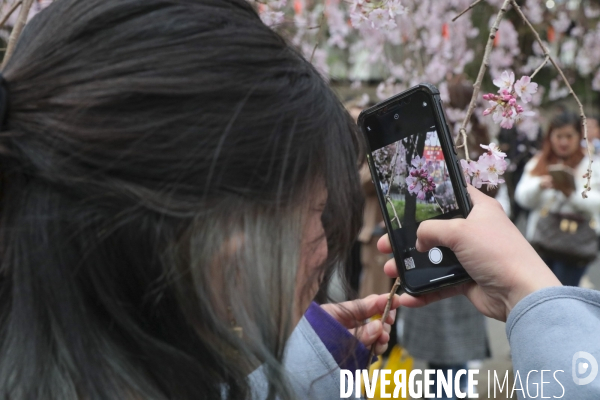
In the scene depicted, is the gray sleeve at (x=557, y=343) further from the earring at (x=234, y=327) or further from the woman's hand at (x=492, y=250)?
the earring at (x=234, y=327)

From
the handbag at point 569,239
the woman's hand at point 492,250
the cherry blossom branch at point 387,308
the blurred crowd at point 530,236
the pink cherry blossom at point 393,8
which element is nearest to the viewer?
the woman's hand at point 492,250

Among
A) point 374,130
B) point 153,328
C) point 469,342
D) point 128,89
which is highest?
point 128,89

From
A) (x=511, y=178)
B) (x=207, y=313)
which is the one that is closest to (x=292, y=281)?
(x=207, y=313)

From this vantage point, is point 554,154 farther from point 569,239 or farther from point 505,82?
point 505,82

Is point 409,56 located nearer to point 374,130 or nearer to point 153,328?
point 374,130

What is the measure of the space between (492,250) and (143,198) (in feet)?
1.68

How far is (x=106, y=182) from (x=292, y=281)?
0.24m

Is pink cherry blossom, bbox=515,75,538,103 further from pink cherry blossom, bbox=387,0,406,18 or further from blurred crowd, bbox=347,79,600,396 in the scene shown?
blurred crowd, bbox=347,79,600,396

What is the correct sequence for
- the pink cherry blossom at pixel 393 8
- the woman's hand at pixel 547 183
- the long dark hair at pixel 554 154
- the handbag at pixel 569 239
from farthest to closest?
1. the long dark hair at pixel 554 154
2. the woman's hand at pixel 547 183
3. the handbag at pixel 569 239
4. the pink cherry blossom at pixel 393 8

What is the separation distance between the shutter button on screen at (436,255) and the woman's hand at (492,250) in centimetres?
5

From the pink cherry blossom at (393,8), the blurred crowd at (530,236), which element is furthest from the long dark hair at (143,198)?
the blurred crowd at (530,236)

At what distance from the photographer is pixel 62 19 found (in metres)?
0.62

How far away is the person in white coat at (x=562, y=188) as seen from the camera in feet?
11.5

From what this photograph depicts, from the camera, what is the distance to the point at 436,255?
3.24 feet
